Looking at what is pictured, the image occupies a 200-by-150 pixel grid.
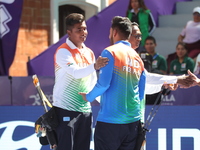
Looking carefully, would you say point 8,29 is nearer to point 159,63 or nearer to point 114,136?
point 159,63

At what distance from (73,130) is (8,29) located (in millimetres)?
4768

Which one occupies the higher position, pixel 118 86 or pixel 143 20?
pixel 143 20

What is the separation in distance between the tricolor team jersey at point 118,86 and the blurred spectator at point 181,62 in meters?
4.72

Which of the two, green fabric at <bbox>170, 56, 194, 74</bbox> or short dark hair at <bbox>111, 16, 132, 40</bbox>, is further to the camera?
green fabric at <bbox>170, 56, 194, 74</bbox>

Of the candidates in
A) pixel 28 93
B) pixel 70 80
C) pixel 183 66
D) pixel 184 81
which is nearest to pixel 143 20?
pixel 183 66

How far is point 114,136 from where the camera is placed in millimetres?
5258

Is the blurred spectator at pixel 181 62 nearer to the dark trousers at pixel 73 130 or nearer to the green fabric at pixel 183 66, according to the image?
the green fabric at pixel 183 66

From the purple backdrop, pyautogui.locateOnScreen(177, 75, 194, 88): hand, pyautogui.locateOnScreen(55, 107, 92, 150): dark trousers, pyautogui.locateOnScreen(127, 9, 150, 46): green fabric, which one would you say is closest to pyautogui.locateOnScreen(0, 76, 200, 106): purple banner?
the purple backdrop

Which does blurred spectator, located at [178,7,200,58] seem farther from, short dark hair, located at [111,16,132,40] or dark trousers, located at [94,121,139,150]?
dark trousers, located at [94,121,139,150]

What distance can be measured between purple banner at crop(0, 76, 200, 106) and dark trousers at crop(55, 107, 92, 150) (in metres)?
3.70

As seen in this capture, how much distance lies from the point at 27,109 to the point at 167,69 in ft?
12.7

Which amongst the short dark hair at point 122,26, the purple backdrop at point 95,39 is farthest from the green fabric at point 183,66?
the short dark hair at point 122,26

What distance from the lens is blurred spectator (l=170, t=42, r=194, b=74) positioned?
9.98m

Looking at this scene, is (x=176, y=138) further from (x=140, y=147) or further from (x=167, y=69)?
(x=167, y=69)
